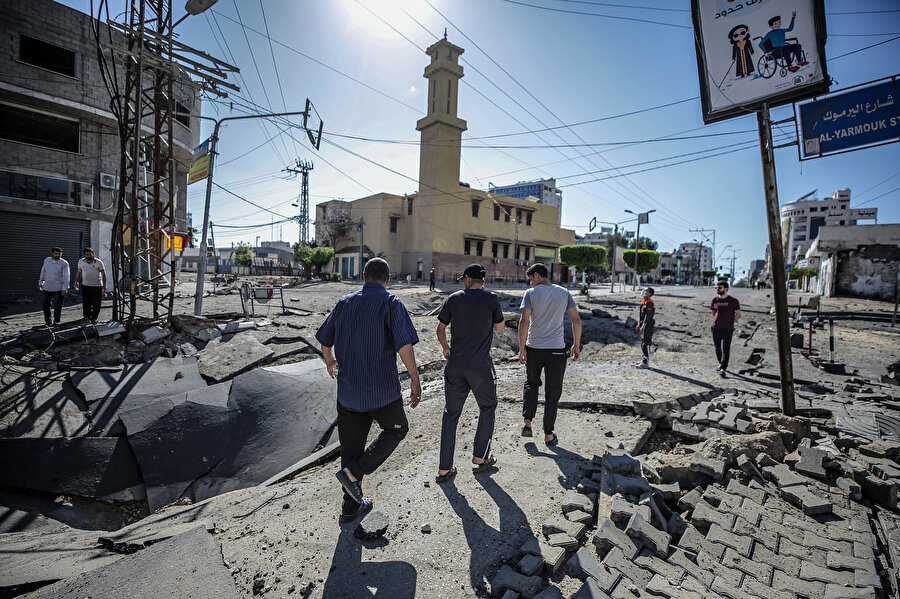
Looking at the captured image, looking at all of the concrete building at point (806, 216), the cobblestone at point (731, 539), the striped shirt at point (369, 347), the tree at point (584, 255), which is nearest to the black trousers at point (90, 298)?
the striped shirt at point (369, 347)

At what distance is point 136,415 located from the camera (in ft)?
15.9

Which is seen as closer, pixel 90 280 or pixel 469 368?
pixel 469 368

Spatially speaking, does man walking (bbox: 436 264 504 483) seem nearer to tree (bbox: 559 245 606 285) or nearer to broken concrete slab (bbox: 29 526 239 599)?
broken concrete slab (bbox: 29 526 239 599)

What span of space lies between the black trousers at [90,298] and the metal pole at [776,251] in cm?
1186

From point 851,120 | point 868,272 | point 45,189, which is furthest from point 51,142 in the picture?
point 868,272

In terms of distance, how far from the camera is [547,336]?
3916 mm

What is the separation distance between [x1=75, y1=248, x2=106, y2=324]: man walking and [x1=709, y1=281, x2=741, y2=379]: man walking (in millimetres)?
12162

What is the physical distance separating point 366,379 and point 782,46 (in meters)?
6.74

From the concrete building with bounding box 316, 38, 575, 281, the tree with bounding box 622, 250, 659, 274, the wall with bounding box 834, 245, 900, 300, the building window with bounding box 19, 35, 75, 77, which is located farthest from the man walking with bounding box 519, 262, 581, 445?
the tree with bounding box 622, 250, 659, 274

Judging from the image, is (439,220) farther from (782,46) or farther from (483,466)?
(483,466)

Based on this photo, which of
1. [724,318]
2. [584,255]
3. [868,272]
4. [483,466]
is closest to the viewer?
[483,466]

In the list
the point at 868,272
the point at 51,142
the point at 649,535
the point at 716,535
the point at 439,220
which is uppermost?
the point at 439,220

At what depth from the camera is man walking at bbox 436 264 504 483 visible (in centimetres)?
322

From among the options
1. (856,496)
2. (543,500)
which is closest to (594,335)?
(856,496)
